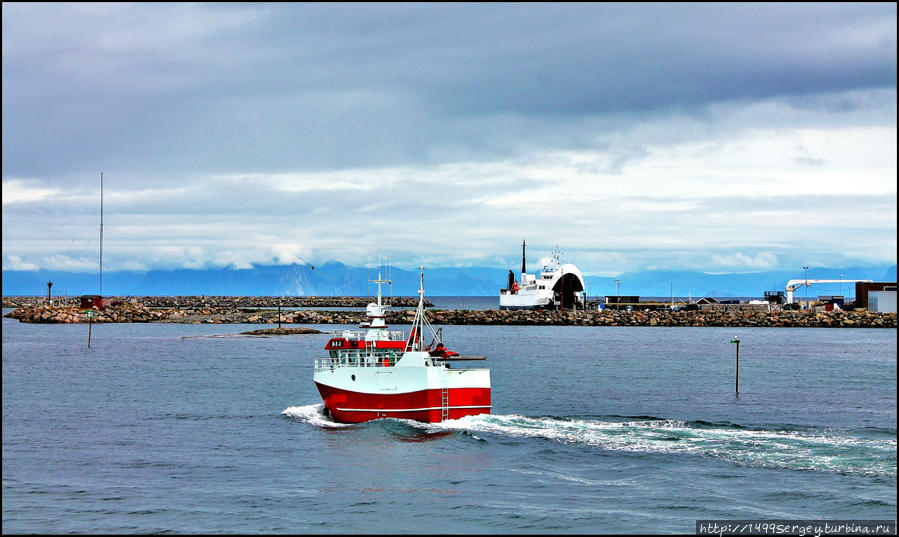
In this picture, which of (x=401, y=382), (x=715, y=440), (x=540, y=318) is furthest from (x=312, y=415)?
(x=540, y=318)

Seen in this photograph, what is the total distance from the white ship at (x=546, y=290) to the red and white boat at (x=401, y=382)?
13929 centimetres

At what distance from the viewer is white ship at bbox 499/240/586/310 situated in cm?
18838

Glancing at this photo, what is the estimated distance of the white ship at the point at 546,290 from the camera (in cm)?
18838

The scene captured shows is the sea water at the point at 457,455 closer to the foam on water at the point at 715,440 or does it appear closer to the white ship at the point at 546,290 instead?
the foam on water at the point at 715,440

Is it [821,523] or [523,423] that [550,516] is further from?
[523,423]

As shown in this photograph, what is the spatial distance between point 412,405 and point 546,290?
14766cm

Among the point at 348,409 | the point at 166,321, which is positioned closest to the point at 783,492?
the point at 348,409

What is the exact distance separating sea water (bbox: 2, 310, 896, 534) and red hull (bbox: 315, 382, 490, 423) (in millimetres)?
675

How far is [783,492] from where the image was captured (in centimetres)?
3231

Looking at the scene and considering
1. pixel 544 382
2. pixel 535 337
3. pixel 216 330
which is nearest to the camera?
pixel 544 382

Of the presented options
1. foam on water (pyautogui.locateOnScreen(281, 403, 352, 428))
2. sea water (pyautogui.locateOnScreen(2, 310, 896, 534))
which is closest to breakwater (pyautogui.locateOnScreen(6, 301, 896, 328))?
sea water (pyautogui.locateOnScreen(2, 310, 896, 534))

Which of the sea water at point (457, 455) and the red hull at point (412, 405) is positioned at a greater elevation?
the red hull at point (412, 405)

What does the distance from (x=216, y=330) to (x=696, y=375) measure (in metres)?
91.6

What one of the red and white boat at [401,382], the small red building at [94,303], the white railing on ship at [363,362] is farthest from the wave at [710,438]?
the small red building at [94,303]
